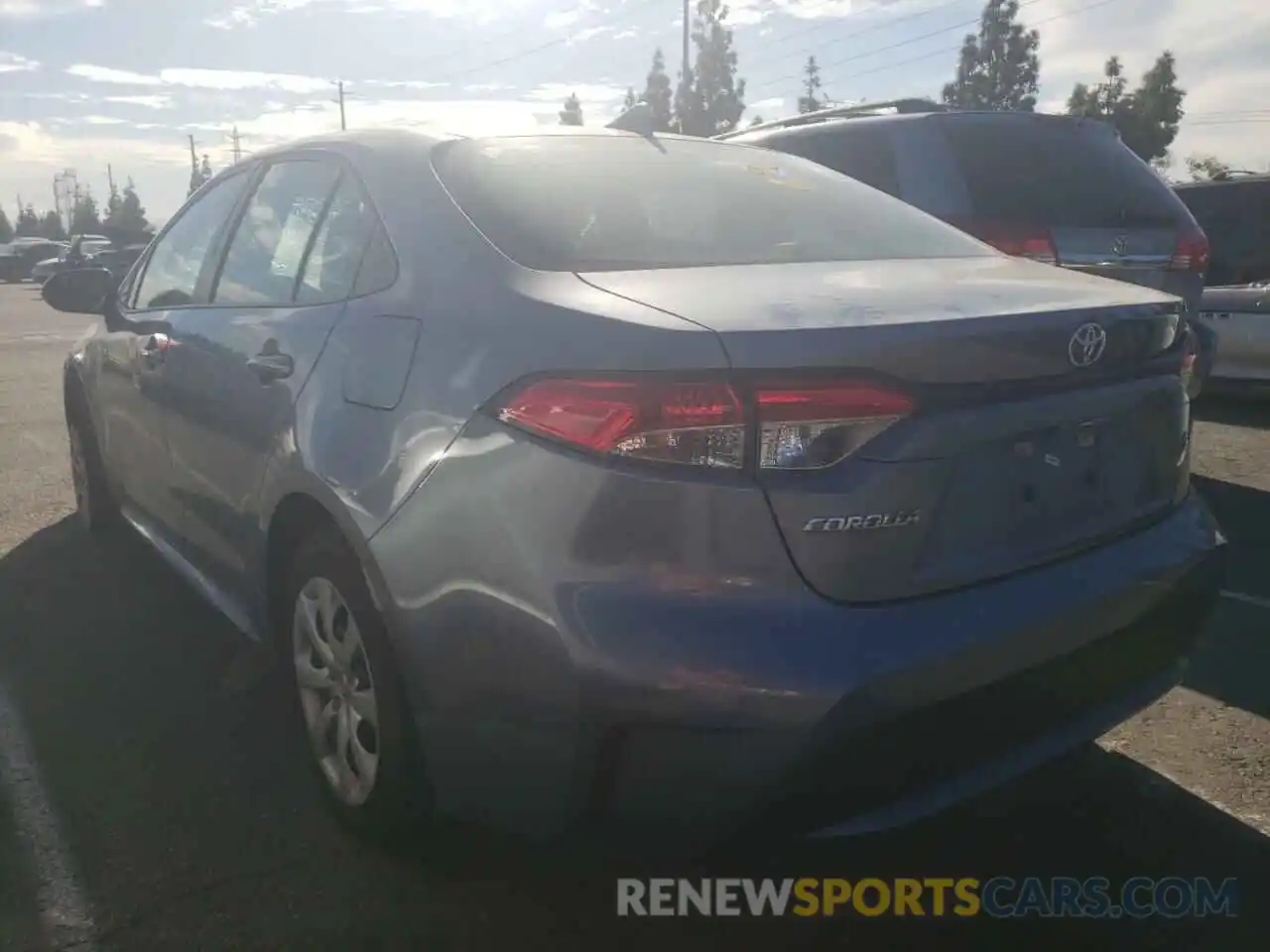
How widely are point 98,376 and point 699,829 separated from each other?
3.38 metres

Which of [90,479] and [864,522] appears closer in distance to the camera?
[864,522]

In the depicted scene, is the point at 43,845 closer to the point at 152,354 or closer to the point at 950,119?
the point at 152,354

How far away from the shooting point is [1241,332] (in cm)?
733

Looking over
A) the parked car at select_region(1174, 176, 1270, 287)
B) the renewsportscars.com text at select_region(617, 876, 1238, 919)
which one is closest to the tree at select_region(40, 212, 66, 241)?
the parked car at select_region(1174, 176, 1270, 287)

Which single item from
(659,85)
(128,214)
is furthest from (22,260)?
(128,214)

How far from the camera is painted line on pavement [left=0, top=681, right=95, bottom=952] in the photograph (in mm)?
2316

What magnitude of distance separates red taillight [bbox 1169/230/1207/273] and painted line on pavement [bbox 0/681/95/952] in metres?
4.86

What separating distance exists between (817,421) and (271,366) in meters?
1.48

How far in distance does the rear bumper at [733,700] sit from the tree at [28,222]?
13001 centimetres

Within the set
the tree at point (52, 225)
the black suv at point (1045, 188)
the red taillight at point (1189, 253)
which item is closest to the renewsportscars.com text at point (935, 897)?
the black suv at point (1045, 188)

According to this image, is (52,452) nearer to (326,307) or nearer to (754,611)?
(326,307)

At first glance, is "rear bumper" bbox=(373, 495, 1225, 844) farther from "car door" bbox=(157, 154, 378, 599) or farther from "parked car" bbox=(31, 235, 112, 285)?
"parked car" bbox=(31, 235, 112, 285)

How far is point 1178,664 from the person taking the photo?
8.26 ft

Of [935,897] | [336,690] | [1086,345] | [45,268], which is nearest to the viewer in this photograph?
[1086,345]
